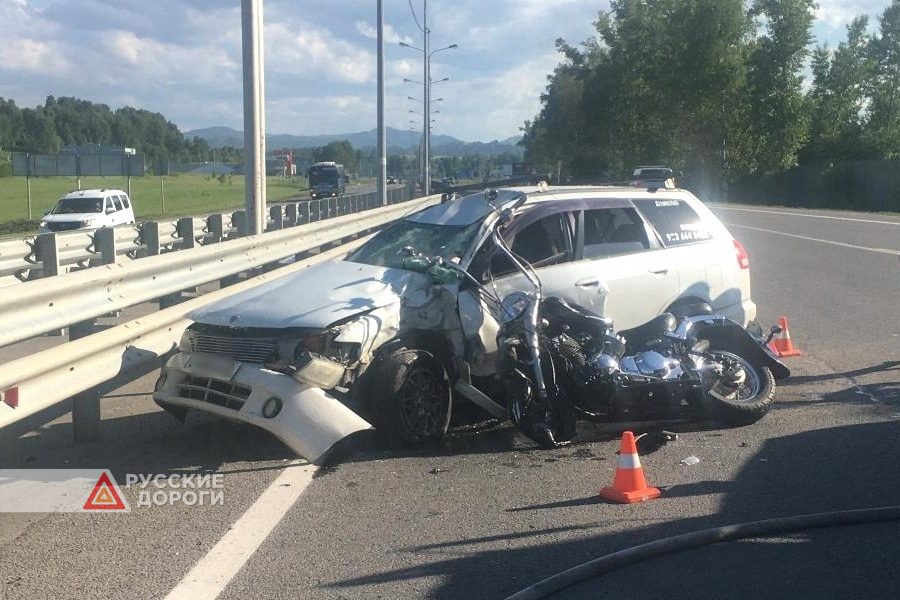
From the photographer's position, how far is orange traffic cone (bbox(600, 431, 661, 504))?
5.62 metres

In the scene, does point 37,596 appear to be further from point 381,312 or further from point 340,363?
point 381,312

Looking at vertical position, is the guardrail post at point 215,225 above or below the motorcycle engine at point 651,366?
above

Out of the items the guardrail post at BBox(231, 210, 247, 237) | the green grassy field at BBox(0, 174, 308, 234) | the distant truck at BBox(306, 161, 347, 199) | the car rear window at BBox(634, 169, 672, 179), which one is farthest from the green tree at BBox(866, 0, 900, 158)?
the guardrail post at BBox(231, 210, 247, 237)

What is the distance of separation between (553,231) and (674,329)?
1268mm

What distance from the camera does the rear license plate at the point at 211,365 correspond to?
6.29m

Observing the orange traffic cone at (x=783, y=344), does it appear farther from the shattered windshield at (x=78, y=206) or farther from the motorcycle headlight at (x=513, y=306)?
the shattered windshield at (x=78, y=206)

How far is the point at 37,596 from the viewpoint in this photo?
4328 mm

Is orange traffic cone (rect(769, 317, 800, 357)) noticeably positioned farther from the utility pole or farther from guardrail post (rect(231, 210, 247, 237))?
guardrail post (rect(231, 210, 247, 237))

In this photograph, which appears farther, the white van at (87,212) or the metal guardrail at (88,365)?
the white van at (87,212)

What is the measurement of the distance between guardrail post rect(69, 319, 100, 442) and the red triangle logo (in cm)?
91

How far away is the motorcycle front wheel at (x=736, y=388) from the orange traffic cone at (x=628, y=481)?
1645 millimetres

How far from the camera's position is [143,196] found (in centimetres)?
6362

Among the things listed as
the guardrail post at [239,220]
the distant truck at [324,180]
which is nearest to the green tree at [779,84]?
the distant truck at [324,180]

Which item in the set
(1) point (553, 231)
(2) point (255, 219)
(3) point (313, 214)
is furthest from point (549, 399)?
(3) point (313, 214)
